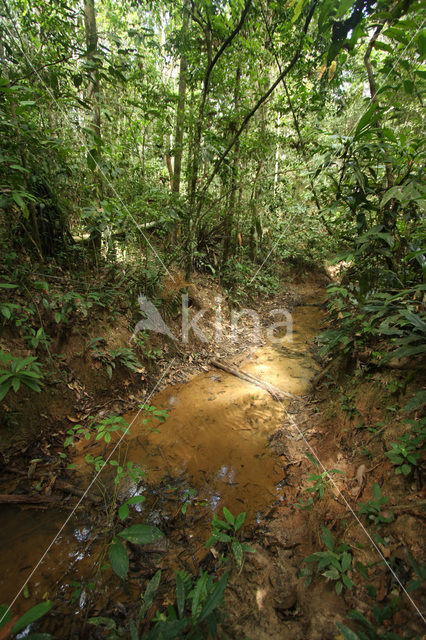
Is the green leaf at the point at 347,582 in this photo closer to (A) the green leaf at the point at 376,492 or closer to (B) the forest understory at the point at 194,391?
(B) the forest understory at the point at 194,391

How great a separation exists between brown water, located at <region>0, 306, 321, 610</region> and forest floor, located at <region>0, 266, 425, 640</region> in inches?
0.9

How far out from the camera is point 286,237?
30.6ft

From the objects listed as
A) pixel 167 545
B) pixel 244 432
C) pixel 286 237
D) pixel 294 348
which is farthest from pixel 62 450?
pixel 286 237

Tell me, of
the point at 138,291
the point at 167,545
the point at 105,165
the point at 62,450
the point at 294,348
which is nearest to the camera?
→ the point at 167,545

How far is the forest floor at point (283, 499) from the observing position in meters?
1.38

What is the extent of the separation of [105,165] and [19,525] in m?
A: 3.82

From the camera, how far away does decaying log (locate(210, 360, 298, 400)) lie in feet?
12.1

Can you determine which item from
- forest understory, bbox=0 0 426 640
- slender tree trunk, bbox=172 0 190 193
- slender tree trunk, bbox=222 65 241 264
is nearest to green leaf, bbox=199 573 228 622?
forest understory, bbox=0 0 426 640

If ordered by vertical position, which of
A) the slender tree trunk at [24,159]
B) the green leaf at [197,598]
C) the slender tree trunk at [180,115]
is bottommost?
the green leaf at [197,598]

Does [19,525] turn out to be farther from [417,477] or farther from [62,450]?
[417,477]

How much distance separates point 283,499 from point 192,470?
81cm

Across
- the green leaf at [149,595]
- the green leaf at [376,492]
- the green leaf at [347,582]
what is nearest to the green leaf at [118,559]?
the green leaf at [149,595]

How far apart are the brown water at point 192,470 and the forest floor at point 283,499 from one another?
2cm

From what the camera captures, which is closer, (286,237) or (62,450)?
(62,450)
